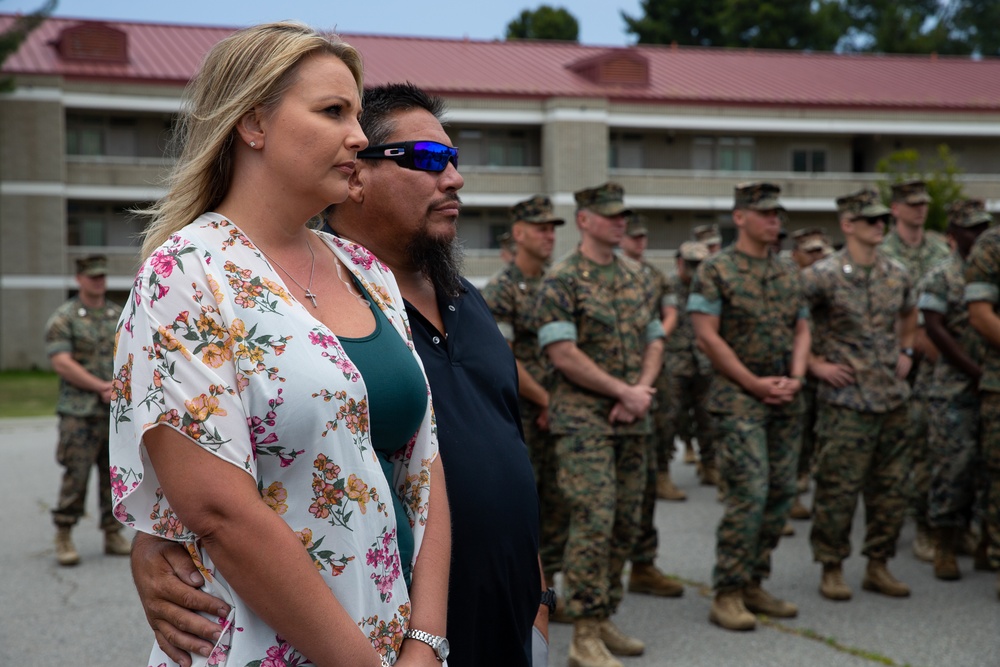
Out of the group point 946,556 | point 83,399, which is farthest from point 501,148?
point 946,556

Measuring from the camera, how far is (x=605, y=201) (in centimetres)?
619

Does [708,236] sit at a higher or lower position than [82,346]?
higher

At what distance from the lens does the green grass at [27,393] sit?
21.0 meters

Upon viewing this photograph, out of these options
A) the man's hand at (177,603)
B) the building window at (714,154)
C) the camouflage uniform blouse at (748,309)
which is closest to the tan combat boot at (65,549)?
the camouflage uniform blouse at (748,309)

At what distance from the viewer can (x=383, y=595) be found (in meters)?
2.08

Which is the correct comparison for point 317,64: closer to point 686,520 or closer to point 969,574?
point 969,574

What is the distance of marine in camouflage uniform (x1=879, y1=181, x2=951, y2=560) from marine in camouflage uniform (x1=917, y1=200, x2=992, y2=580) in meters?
0.17

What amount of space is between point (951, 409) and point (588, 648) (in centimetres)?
350

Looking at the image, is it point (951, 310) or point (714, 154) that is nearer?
point (951, 310)

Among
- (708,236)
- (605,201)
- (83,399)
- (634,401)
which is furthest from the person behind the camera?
(708,236)

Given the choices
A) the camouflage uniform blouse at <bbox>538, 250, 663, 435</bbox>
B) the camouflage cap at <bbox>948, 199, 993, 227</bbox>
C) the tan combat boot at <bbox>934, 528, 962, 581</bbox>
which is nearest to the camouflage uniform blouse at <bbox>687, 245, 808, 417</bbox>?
the camouflage uniform blouse at <bbox>538, 250, 663, 435</bbox>

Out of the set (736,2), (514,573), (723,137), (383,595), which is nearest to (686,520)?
(514,573)

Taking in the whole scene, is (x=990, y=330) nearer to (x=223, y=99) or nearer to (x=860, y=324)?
(x=860, y=324)

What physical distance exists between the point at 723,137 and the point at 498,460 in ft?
128
